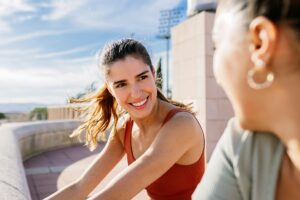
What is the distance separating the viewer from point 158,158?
168 centimetres

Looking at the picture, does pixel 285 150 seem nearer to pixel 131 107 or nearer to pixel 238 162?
pixel 238 162

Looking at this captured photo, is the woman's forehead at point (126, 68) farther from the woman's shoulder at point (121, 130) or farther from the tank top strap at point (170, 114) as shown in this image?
the woman's shoulder at point (121, 130)

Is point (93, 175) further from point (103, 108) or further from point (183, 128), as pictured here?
point (183, 128)

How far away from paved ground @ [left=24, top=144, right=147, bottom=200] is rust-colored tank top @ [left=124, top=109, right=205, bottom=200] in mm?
2200

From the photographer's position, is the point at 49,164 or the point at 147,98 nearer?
the point at 147,98

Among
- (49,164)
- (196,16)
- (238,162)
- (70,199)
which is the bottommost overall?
(49,164)

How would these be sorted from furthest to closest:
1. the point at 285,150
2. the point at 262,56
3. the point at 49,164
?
the point at 49,164, the point at 285,150, the point at 262,56

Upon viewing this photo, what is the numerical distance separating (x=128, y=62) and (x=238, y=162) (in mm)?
1191

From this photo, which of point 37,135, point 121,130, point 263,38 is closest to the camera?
point 263,38

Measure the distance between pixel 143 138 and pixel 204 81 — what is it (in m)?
4.80

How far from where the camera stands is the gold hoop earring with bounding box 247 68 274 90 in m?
0.73

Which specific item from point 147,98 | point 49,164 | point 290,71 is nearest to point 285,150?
point 290,71

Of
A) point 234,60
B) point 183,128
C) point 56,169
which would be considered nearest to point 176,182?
point 183,128

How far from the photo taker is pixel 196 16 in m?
7.14
